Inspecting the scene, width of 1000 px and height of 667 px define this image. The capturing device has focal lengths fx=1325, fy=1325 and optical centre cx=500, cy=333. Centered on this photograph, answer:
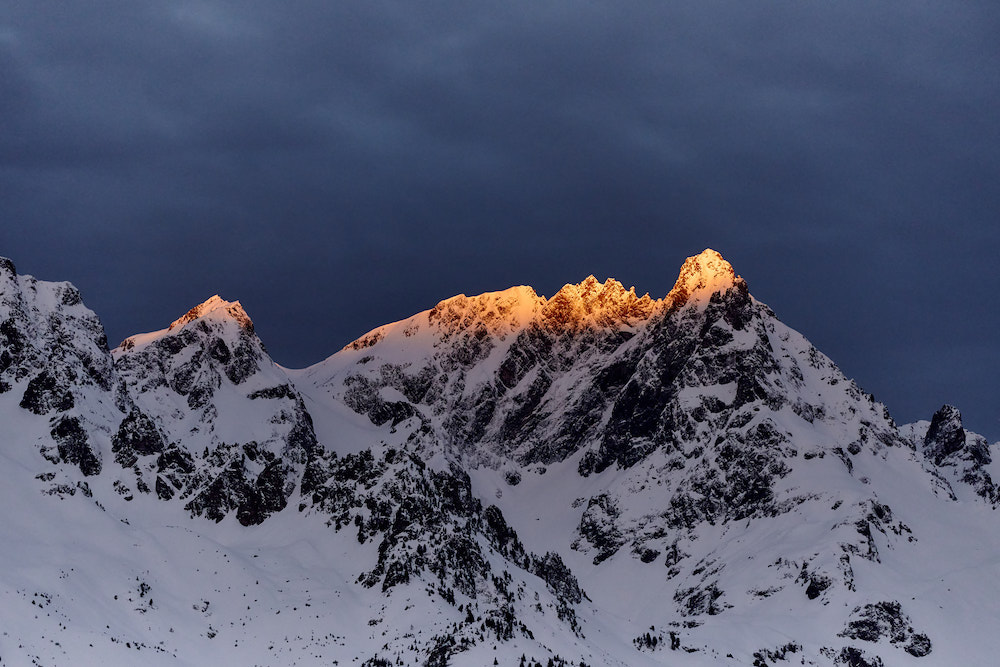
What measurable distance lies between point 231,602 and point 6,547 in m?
27.5

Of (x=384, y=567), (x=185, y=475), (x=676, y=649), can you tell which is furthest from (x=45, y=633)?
(x=676, y=649)

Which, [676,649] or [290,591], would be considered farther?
[676,649]

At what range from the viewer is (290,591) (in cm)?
16812

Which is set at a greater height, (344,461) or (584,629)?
(344,461)

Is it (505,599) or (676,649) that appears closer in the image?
(505,599)

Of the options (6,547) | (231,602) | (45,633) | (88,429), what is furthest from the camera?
(88,429)

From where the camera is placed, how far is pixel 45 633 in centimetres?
13125

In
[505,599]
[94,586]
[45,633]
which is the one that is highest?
[505,599]

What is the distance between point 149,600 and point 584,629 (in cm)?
5909

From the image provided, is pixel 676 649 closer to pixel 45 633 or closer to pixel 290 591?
pixel 290 591

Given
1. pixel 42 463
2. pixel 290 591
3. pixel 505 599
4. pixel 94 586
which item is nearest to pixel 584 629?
pixel 505 599

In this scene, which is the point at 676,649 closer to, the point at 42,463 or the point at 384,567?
the point at 384,567

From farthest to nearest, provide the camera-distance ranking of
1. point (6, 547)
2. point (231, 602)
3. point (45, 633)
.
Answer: point (231, 602)
point (6, 547)
point (45, 633)

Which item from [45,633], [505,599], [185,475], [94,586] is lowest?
[45,633]
